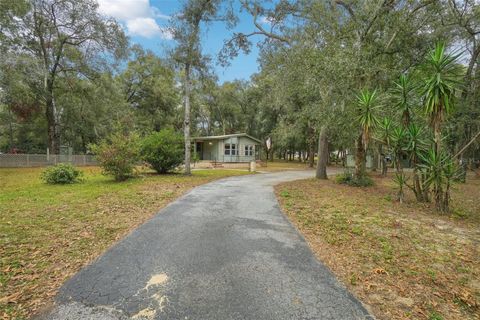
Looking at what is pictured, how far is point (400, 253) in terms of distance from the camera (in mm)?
4004

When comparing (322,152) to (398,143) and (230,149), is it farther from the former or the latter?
(230,149)

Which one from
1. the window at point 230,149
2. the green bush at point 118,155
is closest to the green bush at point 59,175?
the green bush at point 118,155

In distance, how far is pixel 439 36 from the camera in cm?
1180

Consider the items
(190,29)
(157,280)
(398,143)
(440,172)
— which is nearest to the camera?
(157,280)

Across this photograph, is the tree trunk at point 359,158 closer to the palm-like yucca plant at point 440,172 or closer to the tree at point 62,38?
the palm-like yucca plant at point 440,172

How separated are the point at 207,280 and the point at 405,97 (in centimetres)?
784

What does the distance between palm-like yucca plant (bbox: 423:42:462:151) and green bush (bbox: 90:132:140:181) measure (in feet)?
36.4

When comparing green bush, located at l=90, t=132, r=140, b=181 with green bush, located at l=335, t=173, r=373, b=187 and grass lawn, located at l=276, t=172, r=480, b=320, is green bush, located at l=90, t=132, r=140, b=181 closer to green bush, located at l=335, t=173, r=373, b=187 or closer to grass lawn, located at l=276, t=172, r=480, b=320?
grass lawn, located at l=276, t=172, r=480, b=320

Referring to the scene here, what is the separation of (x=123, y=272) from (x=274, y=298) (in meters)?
1.97

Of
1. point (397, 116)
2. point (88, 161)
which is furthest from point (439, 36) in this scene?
point (88, 161)

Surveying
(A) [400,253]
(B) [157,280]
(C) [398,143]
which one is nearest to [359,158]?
(C) [398,143]

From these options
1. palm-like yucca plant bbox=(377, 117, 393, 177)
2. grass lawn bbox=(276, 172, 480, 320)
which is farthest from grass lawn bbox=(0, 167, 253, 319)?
palm-like yucca plant bbox=(377, 117, 393, 177)

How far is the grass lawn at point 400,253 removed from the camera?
2.72 meters

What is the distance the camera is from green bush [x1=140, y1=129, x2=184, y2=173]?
13641mm
